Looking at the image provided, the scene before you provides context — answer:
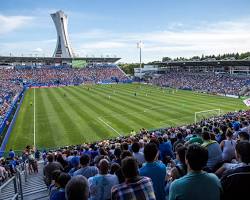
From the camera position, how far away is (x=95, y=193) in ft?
18.4

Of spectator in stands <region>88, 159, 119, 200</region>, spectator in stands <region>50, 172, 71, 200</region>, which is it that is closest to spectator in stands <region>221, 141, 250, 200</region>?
spectator in stands <region>88, 159, 119, 200</region>

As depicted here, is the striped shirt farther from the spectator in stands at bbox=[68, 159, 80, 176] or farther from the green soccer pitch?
the green soccer pitch

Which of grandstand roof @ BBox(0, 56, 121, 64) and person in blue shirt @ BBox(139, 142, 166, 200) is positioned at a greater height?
grandstand roof @ BBox(0, 56, 121, 64)

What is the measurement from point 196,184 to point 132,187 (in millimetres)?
1008

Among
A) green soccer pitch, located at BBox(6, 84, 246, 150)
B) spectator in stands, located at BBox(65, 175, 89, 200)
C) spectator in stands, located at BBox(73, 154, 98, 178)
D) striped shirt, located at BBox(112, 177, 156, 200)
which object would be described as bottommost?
green soccer pitch, located at BBox(6, 84, 246, 150)

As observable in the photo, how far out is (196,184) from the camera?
3654 mm

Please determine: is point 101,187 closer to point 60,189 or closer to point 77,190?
point 60,189

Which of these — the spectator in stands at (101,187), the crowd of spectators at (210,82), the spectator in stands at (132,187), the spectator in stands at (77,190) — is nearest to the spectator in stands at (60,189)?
the spectator in stands at (101,187)

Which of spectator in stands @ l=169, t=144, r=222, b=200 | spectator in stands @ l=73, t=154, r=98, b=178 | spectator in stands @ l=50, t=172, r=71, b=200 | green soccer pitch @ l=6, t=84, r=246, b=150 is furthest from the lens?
green soccer pitch @ l=6, t=84, r=246, b=150

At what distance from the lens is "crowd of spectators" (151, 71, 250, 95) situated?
216 ft

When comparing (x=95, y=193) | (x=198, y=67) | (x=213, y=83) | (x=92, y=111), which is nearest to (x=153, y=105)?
(x=92, y=111)

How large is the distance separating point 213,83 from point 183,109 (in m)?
34.6

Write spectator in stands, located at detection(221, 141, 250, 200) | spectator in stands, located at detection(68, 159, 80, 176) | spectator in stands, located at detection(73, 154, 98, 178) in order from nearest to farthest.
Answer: spectator in stands, located at detection(221, 141, 250, 200) < spectator in stands, located at detection(73, 154, 98, 178) < spectator in stands, located at detection(68, 159, 80, 176)

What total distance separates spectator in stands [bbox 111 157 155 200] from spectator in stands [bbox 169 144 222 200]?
0.63 m
